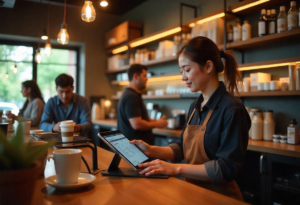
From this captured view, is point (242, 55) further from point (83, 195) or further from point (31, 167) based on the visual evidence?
point (31, 167)

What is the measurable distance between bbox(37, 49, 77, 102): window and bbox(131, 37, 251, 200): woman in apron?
15.7ft

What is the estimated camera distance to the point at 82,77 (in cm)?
596

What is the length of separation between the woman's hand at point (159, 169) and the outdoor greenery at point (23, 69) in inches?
195

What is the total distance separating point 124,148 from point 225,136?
0.50 m

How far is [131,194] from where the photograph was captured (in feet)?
3.40

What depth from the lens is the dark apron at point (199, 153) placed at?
135cm

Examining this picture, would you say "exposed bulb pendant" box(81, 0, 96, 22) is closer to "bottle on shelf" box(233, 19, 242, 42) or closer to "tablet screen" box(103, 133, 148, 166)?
"tablet screen" box(103, 133, 148, 166)

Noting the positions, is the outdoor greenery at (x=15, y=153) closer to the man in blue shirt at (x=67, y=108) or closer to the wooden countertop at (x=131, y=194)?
the wooden countertop at (x=131, y=194)

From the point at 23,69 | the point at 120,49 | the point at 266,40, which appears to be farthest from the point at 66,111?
the point at 23,69

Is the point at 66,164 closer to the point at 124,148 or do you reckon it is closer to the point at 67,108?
the point at 124,148

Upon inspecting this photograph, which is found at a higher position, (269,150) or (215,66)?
(215,66)

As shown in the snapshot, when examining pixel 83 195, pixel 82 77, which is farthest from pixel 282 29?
pixel 82 77

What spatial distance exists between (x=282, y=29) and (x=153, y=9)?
2.90 m

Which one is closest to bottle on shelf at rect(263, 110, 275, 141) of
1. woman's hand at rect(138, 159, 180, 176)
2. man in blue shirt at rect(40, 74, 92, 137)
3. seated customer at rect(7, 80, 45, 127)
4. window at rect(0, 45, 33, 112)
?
woman's hand at rect(138, 159, 180, 176)
